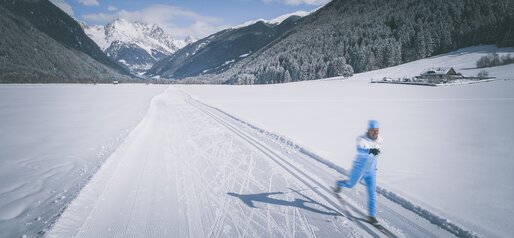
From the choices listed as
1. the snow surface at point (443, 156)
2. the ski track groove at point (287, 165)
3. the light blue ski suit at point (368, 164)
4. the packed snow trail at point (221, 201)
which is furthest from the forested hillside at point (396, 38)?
the light blue ski suit at point (368, 164)

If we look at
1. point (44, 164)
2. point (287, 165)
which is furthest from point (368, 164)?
point (44, 164)

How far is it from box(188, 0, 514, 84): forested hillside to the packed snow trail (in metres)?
76.9

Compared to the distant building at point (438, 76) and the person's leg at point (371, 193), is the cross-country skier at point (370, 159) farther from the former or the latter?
the distant building at point (438, 76)

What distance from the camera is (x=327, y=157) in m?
8.85

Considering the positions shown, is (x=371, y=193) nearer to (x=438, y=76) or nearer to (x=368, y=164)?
(x=368, y=164)

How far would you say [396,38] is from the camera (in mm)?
105250

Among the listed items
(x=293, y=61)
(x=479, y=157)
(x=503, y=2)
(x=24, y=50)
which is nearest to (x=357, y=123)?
(x=479, y=157)

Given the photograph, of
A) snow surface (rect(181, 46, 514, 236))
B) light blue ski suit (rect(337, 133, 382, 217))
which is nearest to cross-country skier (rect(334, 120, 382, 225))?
light blue ski suit (rect(337, 133, 382, 217))

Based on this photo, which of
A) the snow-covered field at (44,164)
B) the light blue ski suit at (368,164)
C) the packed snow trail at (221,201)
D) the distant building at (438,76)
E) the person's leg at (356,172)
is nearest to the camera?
the packed snow trail at (221,201)

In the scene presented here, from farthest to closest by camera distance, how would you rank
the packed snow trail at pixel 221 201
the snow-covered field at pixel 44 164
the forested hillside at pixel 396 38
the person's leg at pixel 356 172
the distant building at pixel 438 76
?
the forested hillside at pixel 396 38, the distant building at pixel 438 76, the snow-covered field at pixel 44 164, the person's leg at pixel 356 172, the packed snow trail at pixel 221 201

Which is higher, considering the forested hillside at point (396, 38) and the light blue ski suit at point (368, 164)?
the forested hillside at point (396, 38)

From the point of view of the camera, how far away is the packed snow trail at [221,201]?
15.8 ft

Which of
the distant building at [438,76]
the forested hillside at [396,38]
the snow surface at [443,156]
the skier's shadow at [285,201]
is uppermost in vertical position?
the forested hillside at [396,38]

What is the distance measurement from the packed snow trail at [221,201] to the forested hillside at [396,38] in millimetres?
76883
